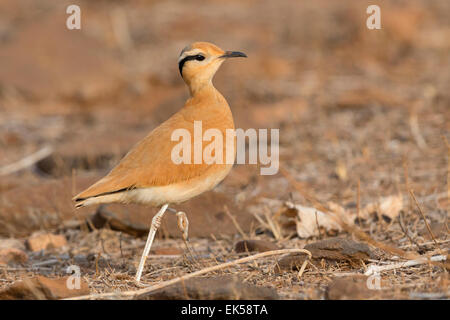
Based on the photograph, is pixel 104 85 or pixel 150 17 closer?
pixel 104 85

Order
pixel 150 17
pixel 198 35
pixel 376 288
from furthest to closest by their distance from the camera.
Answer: pixel 150 17
pixel 198 35
pixel 376 288

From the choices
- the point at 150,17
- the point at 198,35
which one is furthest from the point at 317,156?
the point at 150,17

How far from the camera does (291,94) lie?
10992 millimetres

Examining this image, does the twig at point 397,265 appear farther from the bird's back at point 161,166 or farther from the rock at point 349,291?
the bird's back at point 161,166

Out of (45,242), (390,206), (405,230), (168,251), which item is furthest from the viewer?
(45,242)

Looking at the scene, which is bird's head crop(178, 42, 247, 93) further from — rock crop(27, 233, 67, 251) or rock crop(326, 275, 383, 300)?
rock crop(27, 233, 67, 251)

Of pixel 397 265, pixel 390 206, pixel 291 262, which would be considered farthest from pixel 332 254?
pixel 390 206

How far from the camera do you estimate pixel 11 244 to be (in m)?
6.16

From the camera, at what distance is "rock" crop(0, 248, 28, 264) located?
Answer: 18.2 ft

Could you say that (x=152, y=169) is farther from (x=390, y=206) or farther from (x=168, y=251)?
(x=390, y=206)

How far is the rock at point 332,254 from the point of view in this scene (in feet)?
14.3

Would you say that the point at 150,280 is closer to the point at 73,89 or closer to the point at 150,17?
the point at 73,89

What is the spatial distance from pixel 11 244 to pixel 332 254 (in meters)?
3.13

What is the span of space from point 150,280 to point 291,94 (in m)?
6.77
